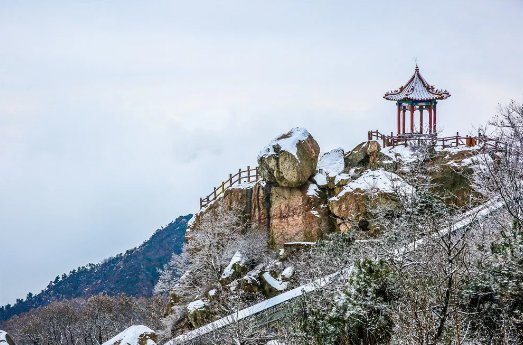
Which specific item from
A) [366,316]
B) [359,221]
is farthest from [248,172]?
[366,316]

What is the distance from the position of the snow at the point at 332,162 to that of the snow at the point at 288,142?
199 cm

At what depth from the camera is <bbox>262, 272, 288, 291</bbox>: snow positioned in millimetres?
30427

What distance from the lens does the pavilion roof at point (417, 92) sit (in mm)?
40406

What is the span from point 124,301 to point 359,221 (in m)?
45.3

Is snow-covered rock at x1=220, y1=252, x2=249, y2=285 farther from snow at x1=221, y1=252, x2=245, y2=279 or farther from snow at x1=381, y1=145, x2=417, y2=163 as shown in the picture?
snow at x1=381, y1=145, x2=417, y2=163

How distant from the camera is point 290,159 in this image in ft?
128

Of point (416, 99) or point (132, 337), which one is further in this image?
point (416, 99)

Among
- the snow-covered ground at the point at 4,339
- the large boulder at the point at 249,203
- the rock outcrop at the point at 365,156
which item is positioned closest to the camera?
the snow-covered ground at the point at 4,339

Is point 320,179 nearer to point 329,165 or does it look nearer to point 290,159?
point 329,165

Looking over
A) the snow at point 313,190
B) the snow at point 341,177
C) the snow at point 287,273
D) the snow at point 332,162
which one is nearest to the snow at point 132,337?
the snow at point 287,273

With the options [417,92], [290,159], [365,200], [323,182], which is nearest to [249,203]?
[290,159]

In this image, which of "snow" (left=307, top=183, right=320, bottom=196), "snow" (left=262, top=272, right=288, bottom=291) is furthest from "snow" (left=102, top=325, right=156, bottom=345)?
"snow" (left=307, top=183, right=320, bottom=196)

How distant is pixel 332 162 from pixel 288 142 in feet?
10.8

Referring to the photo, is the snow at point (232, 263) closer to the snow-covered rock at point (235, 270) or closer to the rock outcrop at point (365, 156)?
the snow-covered rock at point (235, 270)
